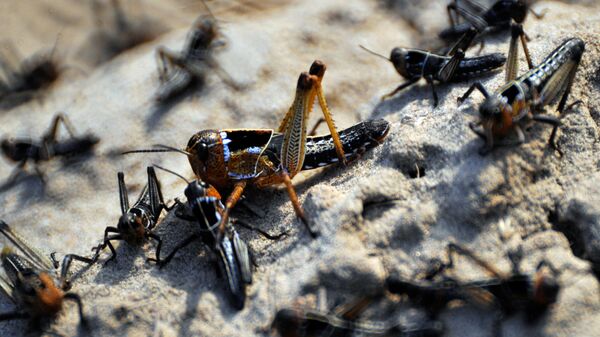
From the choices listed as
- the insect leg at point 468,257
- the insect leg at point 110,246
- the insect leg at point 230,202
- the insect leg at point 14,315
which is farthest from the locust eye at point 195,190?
the insect leg at point 468,257

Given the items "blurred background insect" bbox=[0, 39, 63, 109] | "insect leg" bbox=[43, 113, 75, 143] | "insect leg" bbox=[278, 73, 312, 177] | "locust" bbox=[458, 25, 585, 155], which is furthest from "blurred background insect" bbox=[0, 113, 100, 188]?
"locust" bbox=[458, 25, 585, 155]

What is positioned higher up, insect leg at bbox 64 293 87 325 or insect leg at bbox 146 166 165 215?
insect leg at bbox 146 166 165 215

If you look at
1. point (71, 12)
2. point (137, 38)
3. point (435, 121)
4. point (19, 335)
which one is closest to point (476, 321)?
point (435, 121)

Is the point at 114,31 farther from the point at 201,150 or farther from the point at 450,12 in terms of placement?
the point at 450,12

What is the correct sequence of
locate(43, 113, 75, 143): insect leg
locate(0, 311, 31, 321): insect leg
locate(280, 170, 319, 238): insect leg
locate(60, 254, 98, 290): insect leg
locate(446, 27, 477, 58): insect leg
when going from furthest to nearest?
locate(43, 113, 75, 143): insect leg, locate(446, 27, 477, 58): insect leg, locate(60, 254, 98, 290): insect leg, locate(0, 311, 31, 321): insect leg, locate(280, 170, 319, 238): insect leg

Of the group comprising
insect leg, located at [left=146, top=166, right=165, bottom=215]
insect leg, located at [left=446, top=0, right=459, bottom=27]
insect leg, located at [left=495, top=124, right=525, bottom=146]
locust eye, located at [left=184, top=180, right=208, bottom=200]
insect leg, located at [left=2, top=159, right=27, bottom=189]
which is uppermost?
insect leg, located at [left=495, top=124, right=525, bottom=146]

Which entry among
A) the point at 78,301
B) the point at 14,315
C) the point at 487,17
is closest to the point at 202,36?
the point at 487,17

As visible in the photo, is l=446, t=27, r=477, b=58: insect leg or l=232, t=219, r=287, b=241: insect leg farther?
l=446, t=27, r=477, b=58: insect leg

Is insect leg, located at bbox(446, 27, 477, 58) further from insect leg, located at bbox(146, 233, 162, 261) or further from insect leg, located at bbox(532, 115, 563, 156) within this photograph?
insect leg, located at bbox(146, 233, 162, 261)
